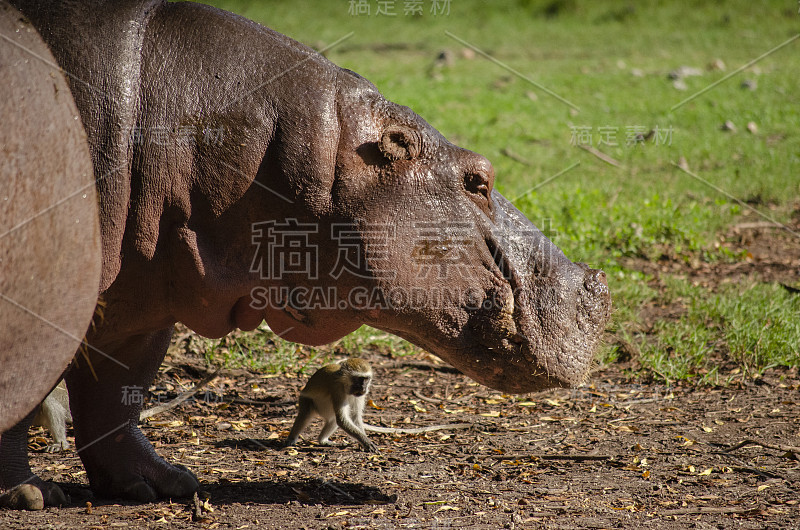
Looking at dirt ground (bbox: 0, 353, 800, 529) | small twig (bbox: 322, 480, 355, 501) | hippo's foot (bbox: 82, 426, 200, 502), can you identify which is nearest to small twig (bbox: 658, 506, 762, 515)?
dirt ground (bbox: 0, 353, 800, 529)

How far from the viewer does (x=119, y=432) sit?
3676 mm

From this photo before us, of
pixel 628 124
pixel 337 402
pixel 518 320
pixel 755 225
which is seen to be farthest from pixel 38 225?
pixel 628 124

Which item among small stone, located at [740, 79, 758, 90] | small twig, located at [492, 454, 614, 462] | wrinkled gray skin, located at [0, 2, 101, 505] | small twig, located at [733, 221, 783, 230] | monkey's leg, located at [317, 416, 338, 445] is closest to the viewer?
wrinkled gray skin, located at [0, 2, 101, 505]

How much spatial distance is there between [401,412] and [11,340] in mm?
2979

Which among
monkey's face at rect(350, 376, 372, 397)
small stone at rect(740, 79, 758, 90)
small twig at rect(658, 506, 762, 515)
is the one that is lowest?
small twig at rect(658, 506, 762, 515)

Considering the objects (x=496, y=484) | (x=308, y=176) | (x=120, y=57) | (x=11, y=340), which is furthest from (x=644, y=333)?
(x=11, y=340)

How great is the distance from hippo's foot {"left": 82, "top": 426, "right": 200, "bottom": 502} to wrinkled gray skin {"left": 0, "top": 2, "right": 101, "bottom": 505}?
1232mm

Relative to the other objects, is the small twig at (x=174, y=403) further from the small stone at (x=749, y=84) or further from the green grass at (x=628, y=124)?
the small stone at (x=749, y=84)

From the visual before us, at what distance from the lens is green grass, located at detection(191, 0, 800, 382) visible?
6.01m

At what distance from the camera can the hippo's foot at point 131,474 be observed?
361 cm

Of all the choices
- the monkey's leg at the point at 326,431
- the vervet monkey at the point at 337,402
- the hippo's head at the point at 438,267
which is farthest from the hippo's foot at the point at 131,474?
the monkey's leg at the point at 326,431

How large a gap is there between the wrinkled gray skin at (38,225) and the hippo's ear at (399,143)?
1.03 metres

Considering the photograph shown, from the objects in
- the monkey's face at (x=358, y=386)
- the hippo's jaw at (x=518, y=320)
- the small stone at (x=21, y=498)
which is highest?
the hippo's jaw at (x=518, y=320)

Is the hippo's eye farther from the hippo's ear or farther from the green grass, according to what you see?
the green grass
